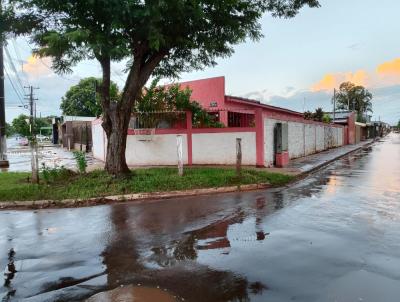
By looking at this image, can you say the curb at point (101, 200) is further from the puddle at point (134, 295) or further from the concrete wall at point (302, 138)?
the concrete wall at point (302, 138)

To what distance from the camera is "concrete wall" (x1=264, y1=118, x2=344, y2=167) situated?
1764 cm

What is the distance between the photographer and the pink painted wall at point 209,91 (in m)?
23.0

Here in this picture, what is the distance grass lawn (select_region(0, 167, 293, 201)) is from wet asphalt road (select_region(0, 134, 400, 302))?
4.65ft

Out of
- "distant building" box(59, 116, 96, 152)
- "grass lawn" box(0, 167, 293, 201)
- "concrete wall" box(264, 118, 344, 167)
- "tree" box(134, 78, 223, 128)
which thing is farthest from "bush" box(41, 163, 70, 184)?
"distant building" box(59, 116, 96, 152)

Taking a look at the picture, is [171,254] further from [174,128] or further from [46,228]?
[174,128]

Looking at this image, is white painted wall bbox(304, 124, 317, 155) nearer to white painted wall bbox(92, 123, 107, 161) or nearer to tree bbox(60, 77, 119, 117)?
white painted wall bbox(92, 123, 107, 161)

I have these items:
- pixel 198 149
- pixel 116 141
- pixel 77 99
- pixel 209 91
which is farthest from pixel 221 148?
pixel 77 99

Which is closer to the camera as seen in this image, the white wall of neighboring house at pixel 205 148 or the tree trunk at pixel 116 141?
the tree trunk at pixel 116 141

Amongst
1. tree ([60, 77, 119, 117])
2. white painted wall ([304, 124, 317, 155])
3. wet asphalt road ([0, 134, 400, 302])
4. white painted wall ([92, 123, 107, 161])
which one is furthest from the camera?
tree ([60, 77, 119, 117])

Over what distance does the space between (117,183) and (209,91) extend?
12940 mm

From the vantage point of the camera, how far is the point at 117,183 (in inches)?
473

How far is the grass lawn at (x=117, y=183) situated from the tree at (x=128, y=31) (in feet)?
3.01

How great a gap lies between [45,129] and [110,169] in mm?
87014

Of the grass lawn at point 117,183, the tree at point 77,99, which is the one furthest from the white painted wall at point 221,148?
the tree at point 77,99
